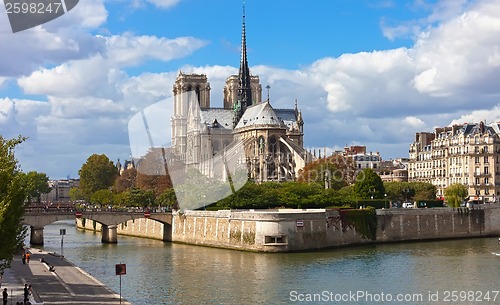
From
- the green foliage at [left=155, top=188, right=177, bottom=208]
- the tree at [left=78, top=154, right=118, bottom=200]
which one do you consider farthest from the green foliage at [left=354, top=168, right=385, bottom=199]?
the tree at [left=78, top=154, right=118, bottom=200]

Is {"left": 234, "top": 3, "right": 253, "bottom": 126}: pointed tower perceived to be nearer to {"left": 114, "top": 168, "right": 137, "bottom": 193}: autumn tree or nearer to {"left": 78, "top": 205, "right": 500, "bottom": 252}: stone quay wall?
{"left": 114, "top": 168, "right": 137, "bottom": 193}: autumn tree

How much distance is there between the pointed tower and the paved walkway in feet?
329

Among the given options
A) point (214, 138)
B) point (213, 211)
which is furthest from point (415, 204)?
point (214, 138)

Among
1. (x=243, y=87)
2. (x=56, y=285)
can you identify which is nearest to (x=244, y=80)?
(x=243, y=87)

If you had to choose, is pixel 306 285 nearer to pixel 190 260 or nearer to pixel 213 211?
pixel 190 260

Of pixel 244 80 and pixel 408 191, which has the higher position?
pixel 244 80

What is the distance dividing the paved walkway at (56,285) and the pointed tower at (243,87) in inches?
3943

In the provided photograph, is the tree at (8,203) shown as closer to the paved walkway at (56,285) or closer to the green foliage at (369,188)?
the paved walkway at (56,285)

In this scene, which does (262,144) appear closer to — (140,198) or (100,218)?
(140,198)

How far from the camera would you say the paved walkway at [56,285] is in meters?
31.9

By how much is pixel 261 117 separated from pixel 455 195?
47.1 m

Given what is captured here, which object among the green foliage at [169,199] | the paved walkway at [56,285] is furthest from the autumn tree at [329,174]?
the paved walkway at [56,285]

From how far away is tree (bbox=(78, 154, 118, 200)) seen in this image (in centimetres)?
13662

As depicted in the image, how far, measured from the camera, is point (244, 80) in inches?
5846
